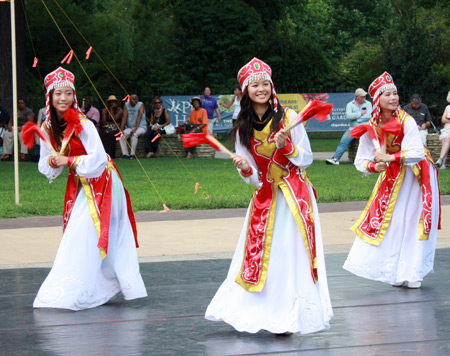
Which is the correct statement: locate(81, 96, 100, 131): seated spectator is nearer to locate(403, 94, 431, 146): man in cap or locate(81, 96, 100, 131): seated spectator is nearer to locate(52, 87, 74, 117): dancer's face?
locate(403, 94, 431, 146): man in cap

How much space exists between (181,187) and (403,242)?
8.05 metres

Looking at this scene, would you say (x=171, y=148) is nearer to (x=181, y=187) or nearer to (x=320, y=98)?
(x=181, y=187)

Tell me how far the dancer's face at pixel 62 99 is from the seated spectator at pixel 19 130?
14829mm

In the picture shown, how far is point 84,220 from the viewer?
6.89 m

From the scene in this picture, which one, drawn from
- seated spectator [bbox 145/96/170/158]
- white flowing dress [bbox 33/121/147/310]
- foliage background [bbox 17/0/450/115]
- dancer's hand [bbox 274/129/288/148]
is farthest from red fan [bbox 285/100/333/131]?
foliage background [bbox 17/0/450/115]

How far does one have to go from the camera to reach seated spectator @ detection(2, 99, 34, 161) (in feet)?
71.5

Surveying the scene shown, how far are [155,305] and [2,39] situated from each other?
18983 millimetres

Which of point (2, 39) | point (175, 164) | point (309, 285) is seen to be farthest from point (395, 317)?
point (2, 39)

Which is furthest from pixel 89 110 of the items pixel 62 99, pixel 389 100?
pixel 62 99

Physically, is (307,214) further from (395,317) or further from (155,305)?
(155,305)

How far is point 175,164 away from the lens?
2072 cm

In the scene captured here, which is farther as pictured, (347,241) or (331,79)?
(331,79)

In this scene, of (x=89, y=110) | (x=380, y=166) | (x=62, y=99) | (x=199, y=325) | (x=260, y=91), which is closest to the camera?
(x=260, y=91)

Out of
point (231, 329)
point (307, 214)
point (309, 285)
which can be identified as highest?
point (307, 214)
